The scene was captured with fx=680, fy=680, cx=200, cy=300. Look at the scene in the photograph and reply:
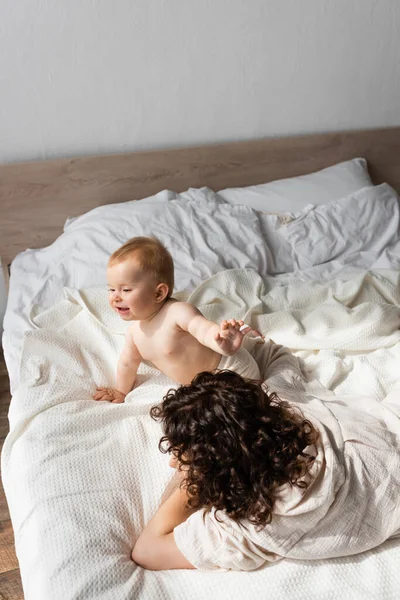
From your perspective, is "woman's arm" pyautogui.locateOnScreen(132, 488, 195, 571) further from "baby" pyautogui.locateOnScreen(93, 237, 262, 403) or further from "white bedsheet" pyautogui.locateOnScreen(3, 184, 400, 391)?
"white bedsheet" pyautogui.locateOnScreen(3, 184, 400, 391)

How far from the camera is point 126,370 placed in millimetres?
1658

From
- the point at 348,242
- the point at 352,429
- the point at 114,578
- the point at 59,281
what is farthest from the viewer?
the point at 348,242

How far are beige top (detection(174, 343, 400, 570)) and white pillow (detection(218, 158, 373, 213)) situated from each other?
1.27m

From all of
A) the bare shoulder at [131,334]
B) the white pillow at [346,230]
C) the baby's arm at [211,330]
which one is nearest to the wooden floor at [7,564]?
the bare shoulder at [131,334]

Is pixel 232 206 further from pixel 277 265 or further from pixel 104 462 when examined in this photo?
pixel 104 462

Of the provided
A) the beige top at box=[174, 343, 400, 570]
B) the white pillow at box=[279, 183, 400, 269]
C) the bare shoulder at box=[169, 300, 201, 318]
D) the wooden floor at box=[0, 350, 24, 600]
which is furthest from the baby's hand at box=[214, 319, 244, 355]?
the white pillow at box=[279, 183, 400, 269]

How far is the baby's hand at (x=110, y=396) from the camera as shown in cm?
163

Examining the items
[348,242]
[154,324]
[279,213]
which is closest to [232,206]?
[279,213]

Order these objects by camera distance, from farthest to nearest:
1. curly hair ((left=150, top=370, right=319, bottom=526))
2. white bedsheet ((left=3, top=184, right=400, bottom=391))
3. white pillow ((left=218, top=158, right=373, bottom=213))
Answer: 1. white pillow ((left=218, top=158, right=373, bottom=213))
2. white bedsheet ((left=3, top=184, right=400, bottom=391))
3. curly hair ((left=150, top=370, right=319, bottom=526))

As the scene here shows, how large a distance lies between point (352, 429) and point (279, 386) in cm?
26

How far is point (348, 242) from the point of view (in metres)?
2.31

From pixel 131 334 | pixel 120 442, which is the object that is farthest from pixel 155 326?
pixel 120 442

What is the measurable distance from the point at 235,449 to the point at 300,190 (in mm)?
1519

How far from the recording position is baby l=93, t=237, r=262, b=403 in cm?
155
